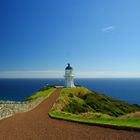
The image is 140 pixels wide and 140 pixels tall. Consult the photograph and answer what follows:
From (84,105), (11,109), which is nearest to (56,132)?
(11,109)

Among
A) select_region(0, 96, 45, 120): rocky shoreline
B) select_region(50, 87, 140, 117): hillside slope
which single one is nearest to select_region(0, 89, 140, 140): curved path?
select_region(0, 96, 45, 120): rocky shoreline

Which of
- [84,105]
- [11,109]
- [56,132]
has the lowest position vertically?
[84,105]

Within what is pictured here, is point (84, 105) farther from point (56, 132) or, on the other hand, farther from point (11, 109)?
point (56, 132)

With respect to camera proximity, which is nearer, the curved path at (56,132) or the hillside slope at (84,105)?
the curved path at (56,132)

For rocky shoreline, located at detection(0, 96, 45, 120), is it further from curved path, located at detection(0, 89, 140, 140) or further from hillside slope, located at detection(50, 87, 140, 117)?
hillside slope, located at detection(50, 87, 140, 117)

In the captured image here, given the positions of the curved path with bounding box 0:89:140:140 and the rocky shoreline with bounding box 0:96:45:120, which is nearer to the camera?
the curved path with bounding box 0:89:140:140

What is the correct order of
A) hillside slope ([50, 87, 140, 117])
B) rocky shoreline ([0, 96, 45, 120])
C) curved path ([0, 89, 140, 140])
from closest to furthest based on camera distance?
1. curved path ([0, 89, 140, 140])
2. rocky shoreline ([0, 96, 45, 120])
3. hillside slope ([50, 87, 140, 117])

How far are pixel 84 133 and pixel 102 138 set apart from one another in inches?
66.9

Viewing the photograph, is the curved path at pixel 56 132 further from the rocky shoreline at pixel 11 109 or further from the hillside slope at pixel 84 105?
the hillside slope at pixel 84 105

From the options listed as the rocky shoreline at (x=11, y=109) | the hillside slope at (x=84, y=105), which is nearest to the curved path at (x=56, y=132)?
the rocky shoreline at (x=11, y=109)

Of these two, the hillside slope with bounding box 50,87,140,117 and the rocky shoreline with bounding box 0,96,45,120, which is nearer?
the rocky shoreline with bounding box 0,96,45,120

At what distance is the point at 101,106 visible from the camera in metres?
47.3

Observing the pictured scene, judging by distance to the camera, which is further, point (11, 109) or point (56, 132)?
point (11, 109)

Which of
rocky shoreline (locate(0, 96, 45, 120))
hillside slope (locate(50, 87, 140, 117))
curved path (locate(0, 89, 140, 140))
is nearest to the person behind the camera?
curved path (locate(0, 89, 140, 140))
